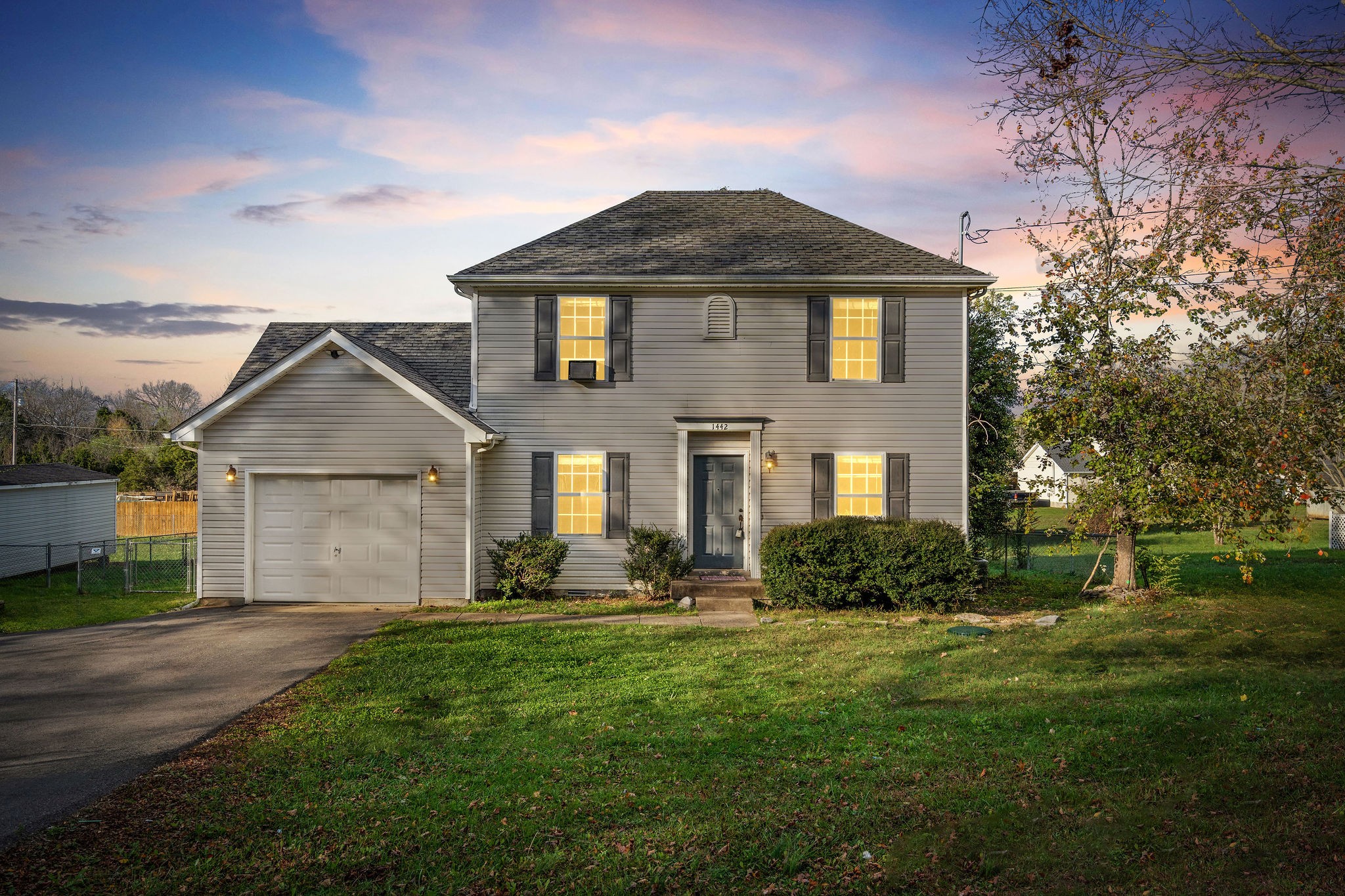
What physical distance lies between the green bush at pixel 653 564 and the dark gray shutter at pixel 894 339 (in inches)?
195

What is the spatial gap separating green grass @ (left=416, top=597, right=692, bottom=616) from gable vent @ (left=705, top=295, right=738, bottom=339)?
4.86m

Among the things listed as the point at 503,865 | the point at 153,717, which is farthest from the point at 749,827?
the point at 153,717

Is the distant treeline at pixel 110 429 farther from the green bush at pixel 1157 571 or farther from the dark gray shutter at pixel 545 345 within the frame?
the green bush at pixel 1157 571

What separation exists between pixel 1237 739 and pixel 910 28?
8896 millimetres

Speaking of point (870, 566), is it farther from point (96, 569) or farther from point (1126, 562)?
point (96, 569)

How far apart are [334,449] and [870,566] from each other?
353 inches

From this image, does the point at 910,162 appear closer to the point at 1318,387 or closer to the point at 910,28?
the point at 910,28

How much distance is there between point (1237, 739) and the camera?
18.7 ft

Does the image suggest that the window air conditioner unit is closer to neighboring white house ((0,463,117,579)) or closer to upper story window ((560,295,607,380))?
upper story window ((560,295,607,380))

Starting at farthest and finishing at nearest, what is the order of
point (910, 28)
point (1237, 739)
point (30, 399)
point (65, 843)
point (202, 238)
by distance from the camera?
point (30, 399)
point (202, 238)
point (910, 28)
point (1237, 739)
point (65, 843)

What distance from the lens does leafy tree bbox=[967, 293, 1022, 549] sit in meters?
16.2

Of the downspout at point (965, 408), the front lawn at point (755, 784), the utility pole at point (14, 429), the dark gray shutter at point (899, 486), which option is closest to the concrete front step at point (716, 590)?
the dark gray shutter at point (899, 486)

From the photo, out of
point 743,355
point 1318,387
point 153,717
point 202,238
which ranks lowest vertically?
point 153,717

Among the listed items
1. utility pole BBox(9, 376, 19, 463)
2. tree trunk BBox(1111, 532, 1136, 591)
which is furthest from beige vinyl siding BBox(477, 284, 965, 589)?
utility pole BBox(9, 376, 19, 463)
